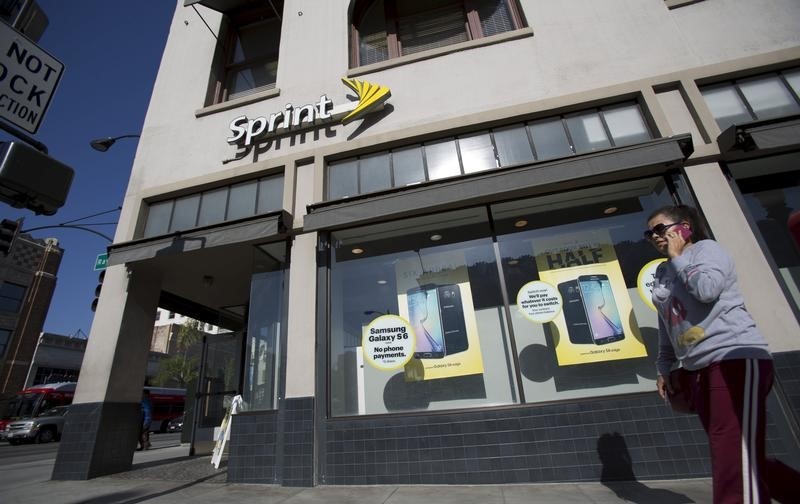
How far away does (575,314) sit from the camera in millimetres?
5465

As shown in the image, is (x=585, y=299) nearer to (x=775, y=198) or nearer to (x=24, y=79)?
(x=775, y=198)

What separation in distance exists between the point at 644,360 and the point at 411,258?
3739 millimetres

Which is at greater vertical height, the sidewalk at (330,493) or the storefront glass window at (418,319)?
the storefront glass window at (418,319)

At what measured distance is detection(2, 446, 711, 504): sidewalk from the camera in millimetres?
3766

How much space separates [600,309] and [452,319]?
7.16 ft

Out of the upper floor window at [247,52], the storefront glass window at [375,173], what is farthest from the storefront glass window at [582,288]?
the upper floor window at [247,52]

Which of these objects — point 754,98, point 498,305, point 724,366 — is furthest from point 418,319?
point 754,98

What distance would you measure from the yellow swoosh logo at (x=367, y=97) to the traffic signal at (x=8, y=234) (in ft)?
20.6

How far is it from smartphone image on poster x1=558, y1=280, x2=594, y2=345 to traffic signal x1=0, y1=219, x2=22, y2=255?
9.40m

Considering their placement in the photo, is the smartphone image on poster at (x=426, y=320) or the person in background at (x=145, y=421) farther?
the person in background at (x=145, y=421)

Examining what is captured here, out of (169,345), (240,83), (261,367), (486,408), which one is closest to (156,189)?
(240,83)

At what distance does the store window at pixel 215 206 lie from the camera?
23.8 feet

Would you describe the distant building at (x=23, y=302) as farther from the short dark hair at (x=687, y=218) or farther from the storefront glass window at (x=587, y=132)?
the short dark hair at (x=687, y=218)

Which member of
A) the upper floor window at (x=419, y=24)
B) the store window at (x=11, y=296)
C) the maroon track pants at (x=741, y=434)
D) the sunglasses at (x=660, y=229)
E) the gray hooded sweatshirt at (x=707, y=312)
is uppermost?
the store window at (x=11, y=296)
